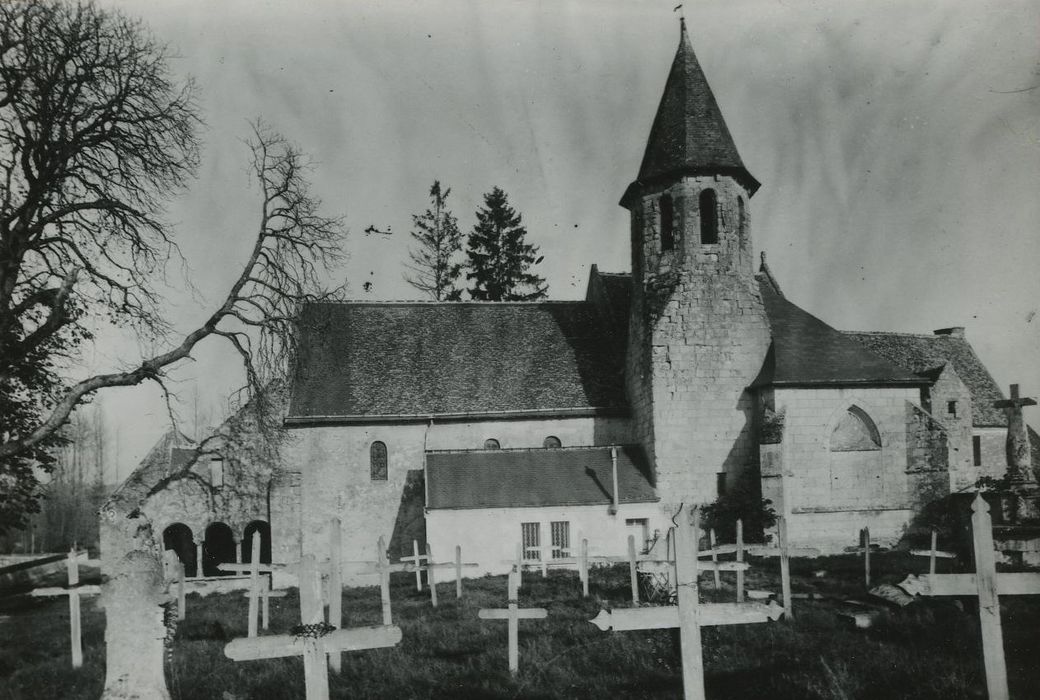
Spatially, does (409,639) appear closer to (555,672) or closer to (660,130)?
(555,672)

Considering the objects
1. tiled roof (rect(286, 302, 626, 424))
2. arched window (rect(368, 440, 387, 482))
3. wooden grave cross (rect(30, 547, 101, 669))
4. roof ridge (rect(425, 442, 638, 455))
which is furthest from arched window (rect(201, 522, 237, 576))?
wooden grave cross (rect(30, 547, 101, 669))

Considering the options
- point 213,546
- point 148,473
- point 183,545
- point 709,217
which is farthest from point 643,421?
point 183,545

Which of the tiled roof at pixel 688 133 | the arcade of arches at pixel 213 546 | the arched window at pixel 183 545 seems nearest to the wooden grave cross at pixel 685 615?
the tiled roof at pixel 688 133

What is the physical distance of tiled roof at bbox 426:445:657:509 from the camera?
23.6 m

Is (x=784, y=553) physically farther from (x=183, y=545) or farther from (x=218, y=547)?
(x=183, y=545)

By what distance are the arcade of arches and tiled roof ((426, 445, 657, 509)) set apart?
754cm

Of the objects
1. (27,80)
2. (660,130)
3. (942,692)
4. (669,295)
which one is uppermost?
(660,130)

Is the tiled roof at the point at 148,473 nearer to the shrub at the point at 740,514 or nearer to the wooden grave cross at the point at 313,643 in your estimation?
the shrub at the point at 740,514

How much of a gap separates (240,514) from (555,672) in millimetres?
18760

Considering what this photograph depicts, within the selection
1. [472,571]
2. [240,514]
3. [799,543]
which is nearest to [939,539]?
[799,543]

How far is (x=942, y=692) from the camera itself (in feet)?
23.9

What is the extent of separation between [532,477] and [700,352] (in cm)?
692

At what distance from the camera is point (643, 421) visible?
2558 cm

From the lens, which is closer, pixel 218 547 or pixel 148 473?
pixel 148 473
